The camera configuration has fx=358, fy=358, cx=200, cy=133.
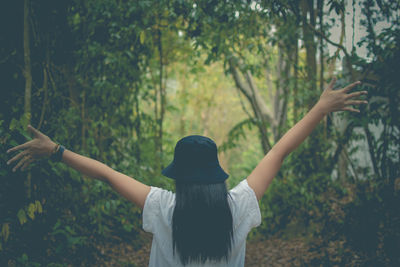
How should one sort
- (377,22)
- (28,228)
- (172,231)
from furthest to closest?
(377,22) < (28,228) < (172,231)

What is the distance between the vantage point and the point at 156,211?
1.83 metres

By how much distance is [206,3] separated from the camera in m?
4.02

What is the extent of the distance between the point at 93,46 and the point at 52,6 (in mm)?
1025

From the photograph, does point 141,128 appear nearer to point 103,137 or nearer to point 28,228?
point 103,137

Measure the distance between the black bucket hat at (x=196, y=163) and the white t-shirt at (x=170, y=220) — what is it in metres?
0.14

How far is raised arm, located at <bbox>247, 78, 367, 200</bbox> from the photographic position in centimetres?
191

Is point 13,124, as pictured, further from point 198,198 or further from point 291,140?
point 291,140

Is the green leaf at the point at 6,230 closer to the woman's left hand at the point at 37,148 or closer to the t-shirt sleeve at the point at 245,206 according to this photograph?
the woman's left hand at the point at 37,148

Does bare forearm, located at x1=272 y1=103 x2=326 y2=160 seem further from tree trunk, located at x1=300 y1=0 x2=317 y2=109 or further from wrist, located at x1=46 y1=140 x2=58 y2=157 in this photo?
tree trunk, located at x1=300 y1=0 x2=317 y2=109

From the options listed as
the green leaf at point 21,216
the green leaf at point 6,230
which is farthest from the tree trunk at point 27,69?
the green leaf at point 6,230

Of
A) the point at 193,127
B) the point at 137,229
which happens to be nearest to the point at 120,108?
the point at 137,229

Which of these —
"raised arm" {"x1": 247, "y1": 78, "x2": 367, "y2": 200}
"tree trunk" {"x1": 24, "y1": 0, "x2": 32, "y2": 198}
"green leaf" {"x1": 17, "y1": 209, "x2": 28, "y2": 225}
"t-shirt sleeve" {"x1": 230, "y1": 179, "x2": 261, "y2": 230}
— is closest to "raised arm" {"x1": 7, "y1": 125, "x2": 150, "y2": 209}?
"t-shirt sleeve" {"x1": 230, "y1": 179, "x2": 261, "y2": 230}

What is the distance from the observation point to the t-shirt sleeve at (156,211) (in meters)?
1.82

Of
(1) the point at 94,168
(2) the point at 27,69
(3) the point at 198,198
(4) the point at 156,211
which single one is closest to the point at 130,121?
(2) the point at 27,69
